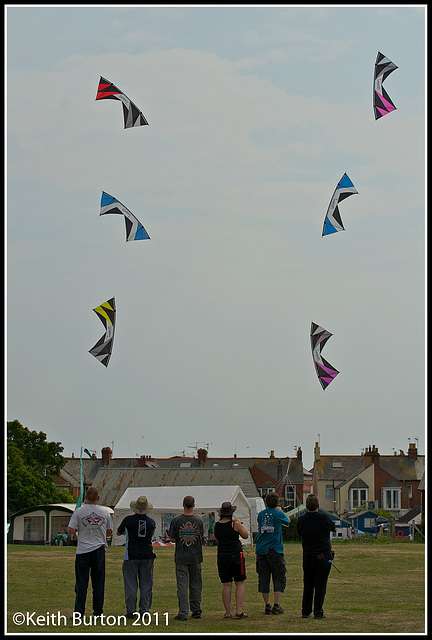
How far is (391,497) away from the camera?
6825cm

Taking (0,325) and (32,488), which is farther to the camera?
(32,488)

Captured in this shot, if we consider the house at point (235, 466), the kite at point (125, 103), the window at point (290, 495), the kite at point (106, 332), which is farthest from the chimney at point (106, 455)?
the kite at point (125, 103)

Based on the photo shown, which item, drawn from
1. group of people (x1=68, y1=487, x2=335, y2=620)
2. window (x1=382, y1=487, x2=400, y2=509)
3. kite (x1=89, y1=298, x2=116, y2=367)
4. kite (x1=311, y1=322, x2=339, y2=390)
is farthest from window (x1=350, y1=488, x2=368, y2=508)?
group of people (x1=68, y1=487, x2=335, y2=620)

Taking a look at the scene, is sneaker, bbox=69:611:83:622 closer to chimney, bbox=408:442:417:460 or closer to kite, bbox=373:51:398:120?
kite, bbox=373:51:398:120

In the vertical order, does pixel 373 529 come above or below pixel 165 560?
below

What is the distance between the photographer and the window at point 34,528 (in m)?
44.1

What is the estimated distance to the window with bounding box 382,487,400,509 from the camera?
6806cm

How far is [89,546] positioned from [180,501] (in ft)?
90.7

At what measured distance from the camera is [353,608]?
453 inches

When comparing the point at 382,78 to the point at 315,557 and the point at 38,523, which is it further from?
the point at 38,523

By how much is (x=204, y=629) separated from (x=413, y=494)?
63336mm

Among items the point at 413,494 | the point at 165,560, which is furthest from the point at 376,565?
the point at 413,494

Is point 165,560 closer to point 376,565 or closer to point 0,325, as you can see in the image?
point 376,565

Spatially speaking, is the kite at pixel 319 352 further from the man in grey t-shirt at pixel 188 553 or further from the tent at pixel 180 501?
the tent at pixel 180 501
